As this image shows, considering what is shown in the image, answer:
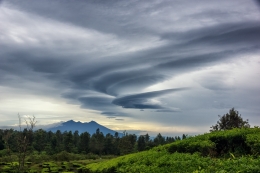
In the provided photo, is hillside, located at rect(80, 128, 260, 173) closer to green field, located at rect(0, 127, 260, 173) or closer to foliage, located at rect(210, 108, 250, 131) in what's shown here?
green field, located at rect(0, 127, 260, 173)

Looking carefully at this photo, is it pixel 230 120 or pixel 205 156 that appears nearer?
pixel 205 156

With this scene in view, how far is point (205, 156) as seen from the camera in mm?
8320

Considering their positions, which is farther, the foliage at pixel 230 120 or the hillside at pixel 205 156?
the foliage at pixel 230 120

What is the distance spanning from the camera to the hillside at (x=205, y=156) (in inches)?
266

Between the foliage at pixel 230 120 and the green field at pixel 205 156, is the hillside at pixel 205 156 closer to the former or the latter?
the green field at pixel 205 156

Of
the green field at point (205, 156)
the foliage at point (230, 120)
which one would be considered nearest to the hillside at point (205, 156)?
the green field at point (205, 156)

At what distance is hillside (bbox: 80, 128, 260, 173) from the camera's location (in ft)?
22.1

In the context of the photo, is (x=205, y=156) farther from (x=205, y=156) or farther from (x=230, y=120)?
(x=230, y=120)

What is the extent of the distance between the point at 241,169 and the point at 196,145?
134 inches

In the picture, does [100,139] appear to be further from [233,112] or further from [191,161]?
[191,161]

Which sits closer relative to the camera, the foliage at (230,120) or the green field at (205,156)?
the green field at (205,156)

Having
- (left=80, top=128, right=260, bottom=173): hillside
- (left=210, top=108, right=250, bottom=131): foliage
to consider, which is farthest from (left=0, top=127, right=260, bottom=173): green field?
(left=210, top=108, right=250, bottom=131): foliage

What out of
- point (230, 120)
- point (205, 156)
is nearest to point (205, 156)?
point (205, 156)

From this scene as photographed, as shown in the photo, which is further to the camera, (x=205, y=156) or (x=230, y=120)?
(x=230, y=120)
